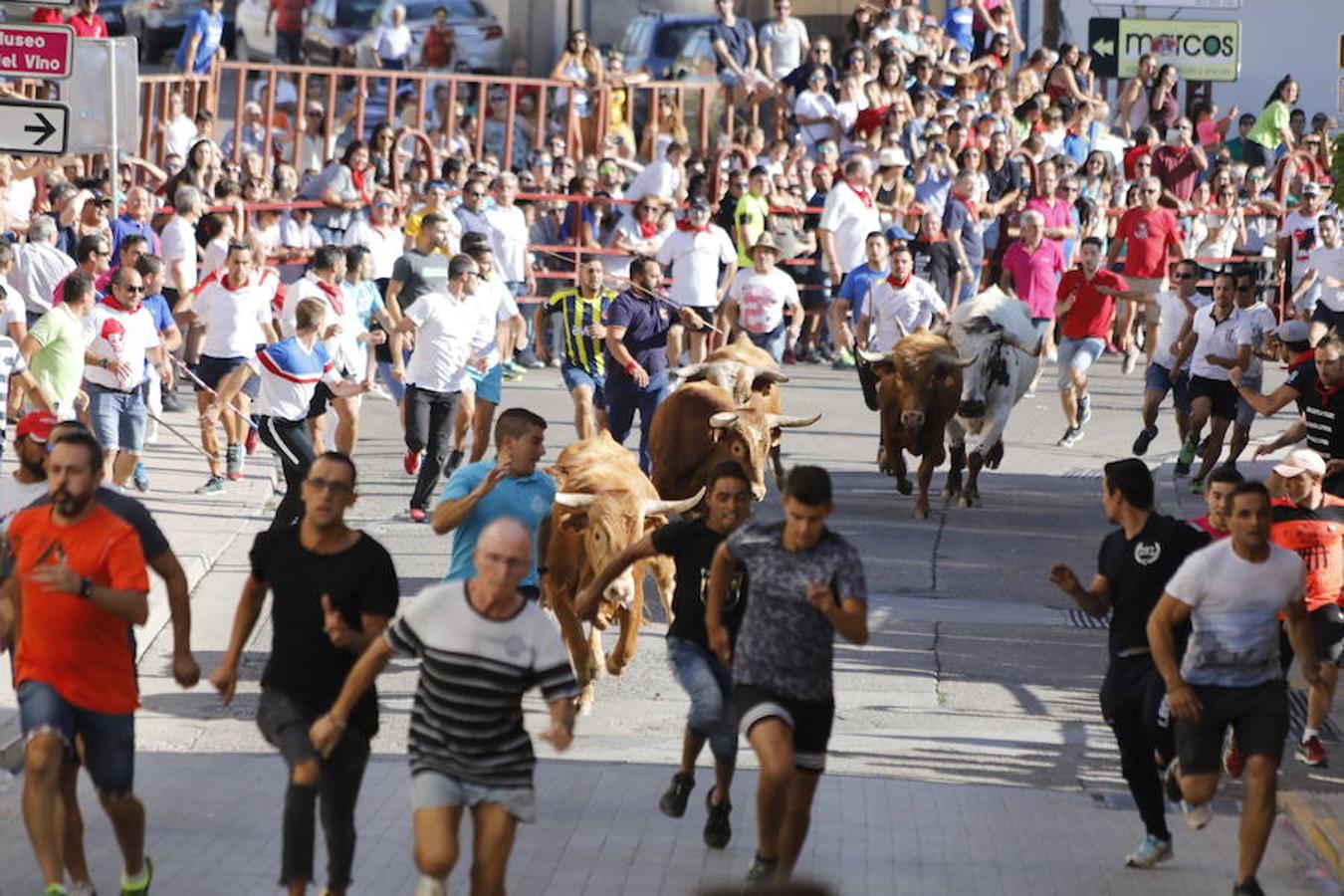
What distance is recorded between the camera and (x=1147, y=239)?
25.9m

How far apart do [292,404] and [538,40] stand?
17.9 metres

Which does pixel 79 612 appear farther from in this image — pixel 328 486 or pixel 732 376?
pixel 732 376

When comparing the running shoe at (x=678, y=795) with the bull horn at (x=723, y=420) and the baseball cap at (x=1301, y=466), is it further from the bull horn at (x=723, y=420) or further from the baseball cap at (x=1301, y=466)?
the bull horn at (x=723, y=420)

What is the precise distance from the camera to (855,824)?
33.9 feet

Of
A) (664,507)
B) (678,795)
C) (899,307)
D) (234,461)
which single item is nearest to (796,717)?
(678,795)

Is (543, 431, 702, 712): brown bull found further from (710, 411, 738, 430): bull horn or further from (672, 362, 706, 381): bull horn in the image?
(672, 362, 706, 381): bull horn

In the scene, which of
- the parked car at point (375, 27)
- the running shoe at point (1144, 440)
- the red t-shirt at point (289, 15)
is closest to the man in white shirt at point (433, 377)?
the running shoe at point (1144, 440)

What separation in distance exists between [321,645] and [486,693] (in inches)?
31.8

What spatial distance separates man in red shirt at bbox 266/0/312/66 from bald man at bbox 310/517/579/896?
2408cm

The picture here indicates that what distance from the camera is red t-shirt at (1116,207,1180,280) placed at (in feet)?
84.9

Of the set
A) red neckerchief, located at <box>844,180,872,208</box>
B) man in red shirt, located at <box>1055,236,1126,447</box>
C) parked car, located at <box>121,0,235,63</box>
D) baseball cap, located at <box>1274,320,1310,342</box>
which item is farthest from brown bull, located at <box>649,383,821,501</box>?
parked car, located at <box>121,0,235,63</box>

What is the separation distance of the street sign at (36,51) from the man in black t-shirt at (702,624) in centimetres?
488

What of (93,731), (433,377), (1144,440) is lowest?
(93,731)

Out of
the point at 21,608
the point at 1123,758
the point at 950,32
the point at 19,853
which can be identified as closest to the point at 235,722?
the point at 19,853
